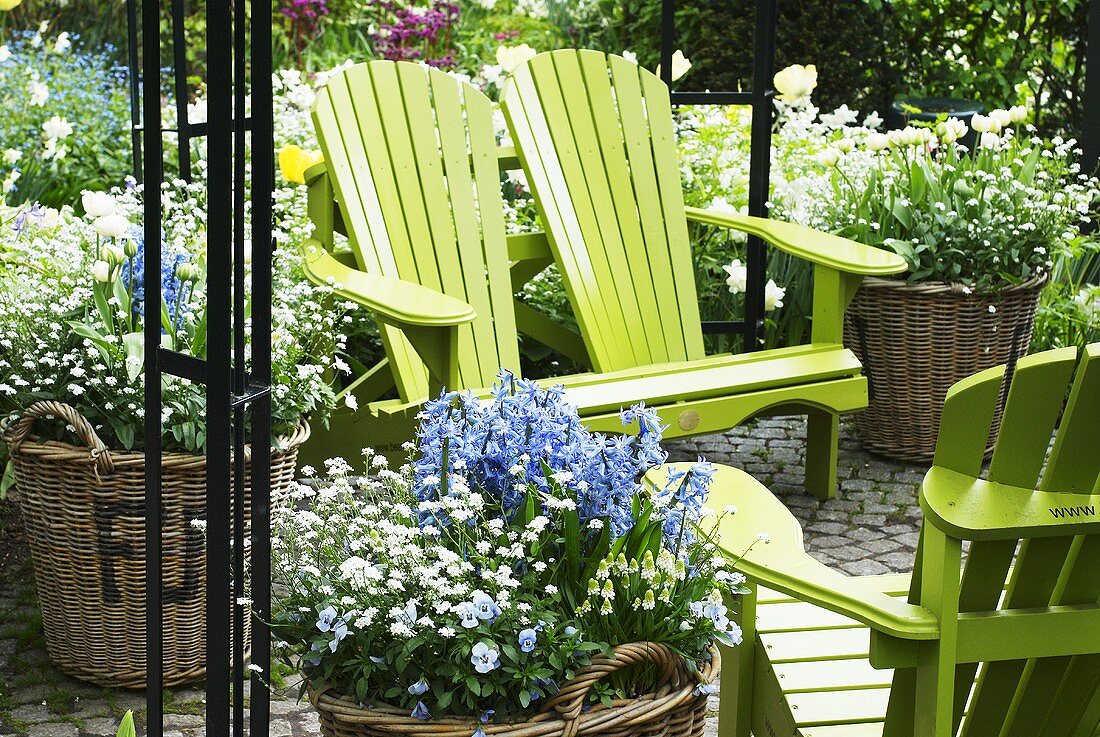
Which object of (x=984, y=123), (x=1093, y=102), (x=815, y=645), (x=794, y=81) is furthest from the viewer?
(x=1093, y=102)

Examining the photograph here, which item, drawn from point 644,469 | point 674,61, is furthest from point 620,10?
point 644,469

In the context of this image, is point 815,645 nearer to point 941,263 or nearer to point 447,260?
point 447,260

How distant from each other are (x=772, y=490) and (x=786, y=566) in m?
2.28

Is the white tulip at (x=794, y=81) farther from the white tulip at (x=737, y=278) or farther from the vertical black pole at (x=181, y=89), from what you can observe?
the vertical black pole at (x=181, y=89)

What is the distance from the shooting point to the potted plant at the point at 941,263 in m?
4.02

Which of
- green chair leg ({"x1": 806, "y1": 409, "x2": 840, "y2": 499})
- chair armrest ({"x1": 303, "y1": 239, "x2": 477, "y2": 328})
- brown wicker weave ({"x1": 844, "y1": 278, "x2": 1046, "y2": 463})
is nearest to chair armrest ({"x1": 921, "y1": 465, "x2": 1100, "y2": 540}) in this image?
chair armrest ({"x1": 303, "y1": 239, "x2": 477, "y2": 328})

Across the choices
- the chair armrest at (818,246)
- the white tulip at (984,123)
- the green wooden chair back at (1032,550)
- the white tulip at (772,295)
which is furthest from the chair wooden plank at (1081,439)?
the white tulip at (984,123)

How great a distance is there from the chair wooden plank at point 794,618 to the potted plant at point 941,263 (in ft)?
6.56

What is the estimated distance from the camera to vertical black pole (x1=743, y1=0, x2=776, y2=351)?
13.9 feet

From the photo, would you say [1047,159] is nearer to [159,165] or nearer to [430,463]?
[430,463]

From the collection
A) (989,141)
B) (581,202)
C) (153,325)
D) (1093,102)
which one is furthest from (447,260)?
(1093,102)

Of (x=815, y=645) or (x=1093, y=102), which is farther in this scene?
(x=1093, y=102)

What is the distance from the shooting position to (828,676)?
199 centimetres

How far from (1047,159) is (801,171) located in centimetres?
87
